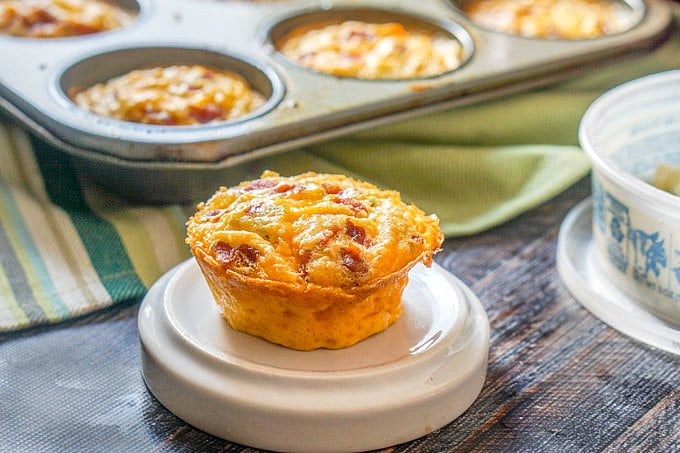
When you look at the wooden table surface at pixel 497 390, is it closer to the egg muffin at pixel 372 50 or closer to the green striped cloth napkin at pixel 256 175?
the green striped cloth napkin at pixel 256 175

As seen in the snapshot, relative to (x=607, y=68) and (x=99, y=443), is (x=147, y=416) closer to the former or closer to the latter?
(x=99, y=443)

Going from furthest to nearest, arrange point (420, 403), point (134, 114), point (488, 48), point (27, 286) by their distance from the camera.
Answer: point (488, 48) → point (134, 114) → point (27, 286) → point (420, 403)

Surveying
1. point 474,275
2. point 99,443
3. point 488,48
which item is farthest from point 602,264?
point 99,443

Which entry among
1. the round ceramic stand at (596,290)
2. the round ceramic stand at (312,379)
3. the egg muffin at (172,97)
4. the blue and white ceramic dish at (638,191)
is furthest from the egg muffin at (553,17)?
the round ceramic stand at (312,379)

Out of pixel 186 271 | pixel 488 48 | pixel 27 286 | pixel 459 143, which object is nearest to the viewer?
pixel 186 271

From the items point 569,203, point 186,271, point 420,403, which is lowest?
point 569,203

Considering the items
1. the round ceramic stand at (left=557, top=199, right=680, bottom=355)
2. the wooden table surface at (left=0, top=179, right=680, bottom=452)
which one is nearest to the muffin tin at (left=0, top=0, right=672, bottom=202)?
the wooden table surface at (left=0, top=179, right=680, bottom=452)

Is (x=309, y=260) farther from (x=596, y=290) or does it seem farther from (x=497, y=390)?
(x=596, y=290)
